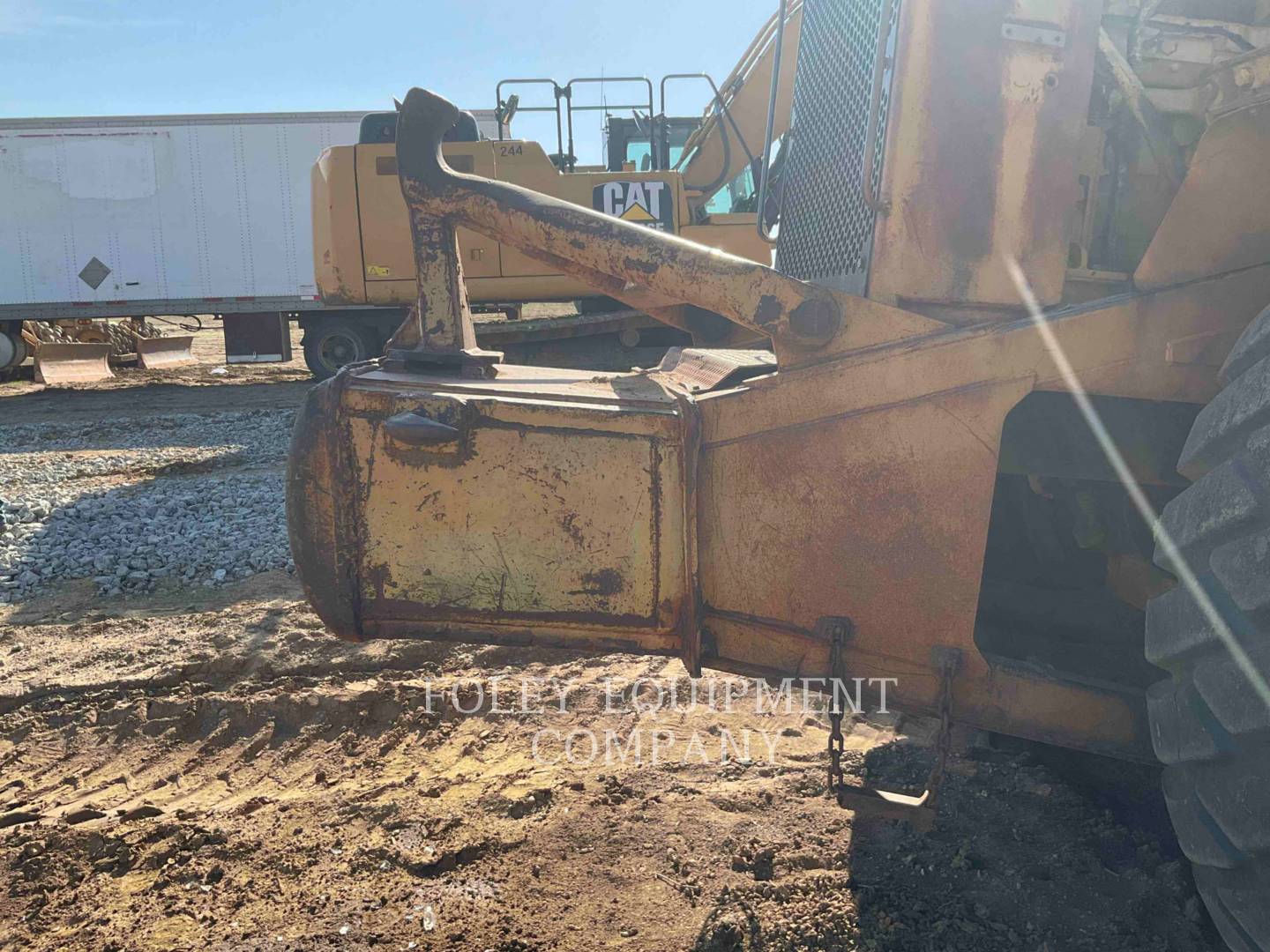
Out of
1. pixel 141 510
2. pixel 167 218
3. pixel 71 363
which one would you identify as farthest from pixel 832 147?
pixel 71 363

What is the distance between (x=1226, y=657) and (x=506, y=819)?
1.80 metres

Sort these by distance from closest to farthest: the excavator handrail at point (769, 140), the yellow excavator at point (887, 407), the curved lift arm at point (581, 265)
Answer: the yellow excavator at point (887, 407), the curved lift arm at point (581, 265), the excavator handrail at point (769, 140)

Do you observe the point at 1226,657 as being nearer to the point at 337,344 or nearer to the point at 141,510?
the point at 141,510

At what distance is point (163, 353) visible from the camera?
52.0 ft

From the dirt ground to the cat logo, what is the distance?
7181 millimetres

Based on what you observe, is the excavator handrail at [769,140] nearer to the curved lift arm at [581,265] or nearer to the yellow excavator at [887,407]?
Answer: the yellow excavator at [887,407]

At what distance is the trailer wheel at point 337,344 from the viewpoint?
11.8 m

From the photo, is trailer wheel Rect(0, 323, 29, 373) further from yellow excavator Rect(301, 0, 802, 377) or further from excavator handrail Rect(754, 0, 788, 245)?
excavator handrail Rect(754, 0, 788, 245)

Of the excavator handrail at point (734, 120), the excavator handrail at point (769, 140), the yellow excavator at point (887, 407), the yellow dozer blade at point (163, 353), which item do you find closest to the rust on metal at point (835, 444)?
the yellow excavator at point (887, 407)

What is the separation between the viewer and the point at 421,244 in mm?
2254

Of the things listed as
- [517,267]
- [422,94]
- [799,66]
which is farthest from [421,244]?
[517,267]

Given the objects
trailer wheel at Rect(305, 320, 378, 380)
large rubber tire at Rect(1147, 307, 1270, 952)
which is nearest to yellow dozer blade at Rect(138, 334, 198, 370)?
trailer wheel at Rect(305, 320, 378, 380)

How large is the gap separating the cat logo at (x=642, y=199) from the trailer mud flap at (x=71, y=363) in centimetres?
831

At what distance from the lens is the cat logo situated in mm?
10164
